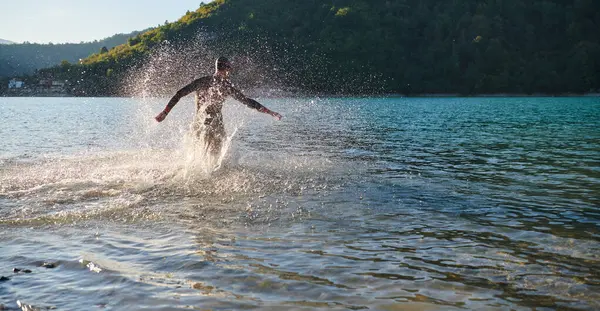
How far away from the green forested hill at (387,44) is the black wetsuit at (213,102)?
A: 423 ft

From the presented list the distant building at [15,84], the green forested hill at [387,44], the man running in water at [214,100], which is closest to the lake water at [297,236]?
the man running in water at [214,100]

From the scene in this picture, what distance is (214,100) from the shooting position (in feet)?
49.1

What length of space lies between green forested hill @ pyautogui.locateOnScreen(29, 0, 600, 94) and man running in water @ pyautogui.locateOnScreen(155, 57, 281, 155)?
129 m

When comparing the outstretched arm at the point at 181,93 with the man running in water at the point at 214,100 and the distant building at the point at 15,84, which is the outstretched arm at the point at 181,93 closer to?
the man running in water at the point at 214,100

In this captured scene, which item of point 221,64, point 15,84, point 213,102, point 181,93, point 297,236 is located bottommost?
point 297,236

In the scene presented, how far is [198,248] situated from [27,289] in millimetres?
2322

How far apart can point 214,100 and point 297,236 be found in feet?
25.1

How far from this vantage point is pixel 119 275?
21.1ft

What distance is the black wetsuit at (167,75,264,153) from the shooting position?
14.5m

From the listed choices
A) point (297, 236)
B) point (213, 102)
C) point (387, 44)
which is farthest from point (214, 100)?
point (387, 44)

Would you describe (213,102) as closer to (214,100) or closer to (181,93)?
(214,100)

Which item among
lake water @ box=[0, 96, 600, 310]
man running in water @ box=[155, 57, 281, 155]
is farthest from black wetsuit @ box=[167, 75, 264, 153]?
lake water @ box=[0, 96, 600, 310]

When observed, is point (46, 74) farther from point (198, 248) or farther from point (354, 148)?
point (198, 248)

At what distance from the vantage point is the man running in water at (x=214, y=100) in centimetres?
1442
